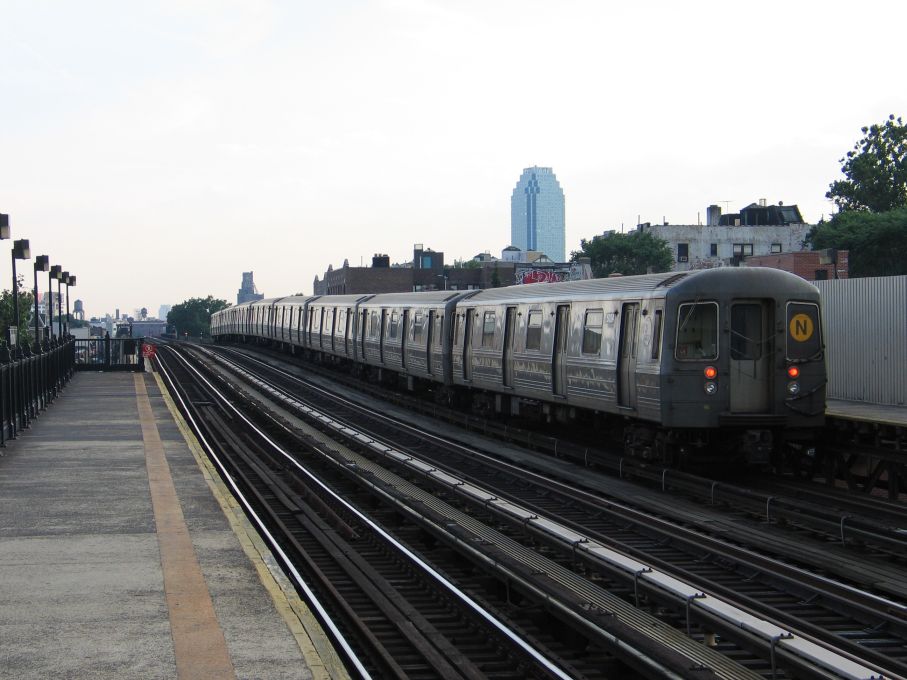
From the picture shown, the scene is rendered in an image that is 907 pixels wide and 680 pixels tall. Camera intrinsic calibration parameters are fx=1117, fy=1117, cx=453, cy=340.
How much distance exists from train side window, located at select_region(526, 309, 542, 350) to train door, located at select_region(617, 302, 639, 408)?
3820mm

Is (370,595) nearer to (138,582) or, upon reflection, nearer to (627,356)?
(138,582)

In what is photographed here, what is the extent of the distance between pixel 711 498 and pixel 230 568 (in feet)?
23.1

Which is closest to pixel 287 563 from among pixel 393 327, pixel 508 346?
pixel 508 346

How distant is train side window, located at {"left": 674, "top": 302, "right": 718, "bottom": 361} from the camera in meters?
16.3

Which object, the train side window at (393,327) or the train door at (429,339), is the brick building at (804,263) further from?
the train door at (429,339)

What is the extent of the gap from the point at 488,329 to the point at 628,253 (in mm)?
60562

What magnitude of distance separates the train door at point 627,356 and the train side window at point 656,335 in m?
0.64

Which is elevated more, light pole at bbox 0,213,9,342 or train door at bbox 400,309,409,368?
light pole at bbox 0,213,9,342

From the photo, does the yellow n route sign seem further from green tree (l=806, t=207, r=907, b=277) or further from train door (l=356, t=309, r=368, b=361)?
green tree (l=806, t=207, r=907, b=277)

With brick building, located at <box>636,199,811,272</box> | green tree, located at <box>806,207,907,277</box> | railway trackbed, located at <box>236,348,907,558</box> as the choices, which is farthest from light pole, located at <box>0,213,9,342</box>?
brick building, located at <box>636,199,811,272</box>

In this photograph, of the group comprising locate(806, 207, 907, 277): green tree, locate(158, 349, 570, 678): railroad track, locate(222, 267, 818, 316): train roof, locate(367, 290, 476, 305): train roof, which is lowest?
locate(158, 349, 570, 678): railroad track

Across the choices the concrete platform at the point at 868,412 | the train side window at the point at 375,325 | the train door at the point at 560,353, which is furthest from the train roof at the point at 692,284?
the train side window at the point at 375,325

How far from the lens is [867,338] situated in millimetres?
20078

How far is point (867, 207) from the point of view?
87875mm
